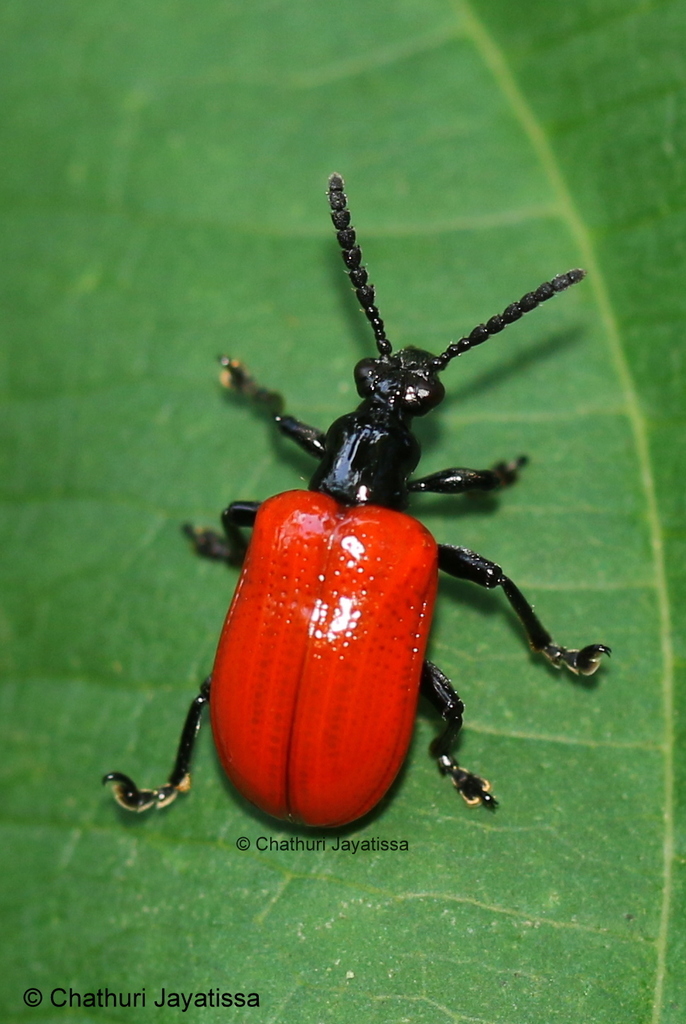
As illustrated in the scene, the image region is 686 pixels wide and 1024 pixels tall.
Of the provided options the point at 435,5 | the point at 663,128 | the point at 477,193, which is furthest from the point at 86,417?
the point at 663,128

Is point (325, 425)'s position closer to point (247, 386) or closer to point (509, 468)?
point (247, 386)

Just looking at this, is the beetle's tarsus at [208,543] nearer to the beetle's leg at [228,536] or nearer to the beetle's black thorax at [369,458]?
the beetle's leg at [228,536]

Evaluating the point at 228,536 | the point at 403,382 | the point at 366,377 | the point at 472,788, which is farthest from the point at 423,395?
the point at 472,788

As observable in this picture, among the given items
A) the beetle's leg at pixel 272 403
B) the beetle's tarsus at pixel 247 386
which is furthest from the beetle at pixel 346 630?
the beetle's tarsus at pixel 247 386

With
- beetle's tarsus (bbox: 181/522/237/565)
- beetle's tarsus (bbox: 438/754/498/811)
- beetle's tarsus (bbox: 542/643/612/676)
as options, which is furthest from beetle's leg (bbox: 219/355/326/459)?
beetle's tarsus (bbox: 438/754/498/811)

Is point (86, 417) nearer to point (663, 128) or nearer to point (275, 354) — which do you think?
point (275, 354)

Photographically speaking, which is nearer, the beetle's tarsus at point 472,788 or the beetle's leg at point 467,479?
the beetle's tarsus at point 472,788
